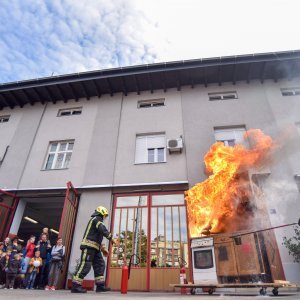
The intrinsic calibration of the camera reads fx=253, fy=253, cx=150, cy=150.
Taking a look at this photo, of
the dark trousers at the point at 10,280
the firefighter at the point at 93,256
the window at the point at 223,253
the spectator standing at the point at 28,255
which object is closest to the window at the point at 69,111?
the spectator standing at the point at 28,255

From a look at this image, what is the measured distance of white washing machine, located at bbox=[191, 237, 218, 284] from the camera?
6.69 m

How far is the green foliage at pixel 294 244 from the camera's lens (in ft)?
24.5

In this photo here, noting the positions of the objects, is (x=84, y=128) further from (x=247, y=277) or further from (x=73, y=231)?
(x=247, y=277)

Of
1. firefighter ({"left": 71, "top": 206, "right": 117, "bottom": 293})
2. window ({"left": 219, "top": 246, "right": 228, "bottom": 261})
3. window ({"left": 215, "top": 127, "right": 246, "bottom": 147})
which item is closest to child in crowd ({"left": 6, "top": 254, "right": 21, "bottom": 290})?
firefighter ({"left": 71, "top": 206, "right": 117, "bottom": 293})

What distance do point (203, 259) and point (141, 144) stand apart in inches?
223

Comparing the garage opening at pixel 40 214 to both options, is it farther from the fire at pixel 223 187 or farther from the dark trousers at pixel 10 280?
the fire at pixel 223 187

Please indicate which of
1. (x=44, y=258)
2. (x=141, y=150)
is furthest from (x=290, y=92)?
(x=44, y=258)

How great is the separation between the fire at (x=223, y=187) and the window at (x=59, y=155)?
5689 millimetres

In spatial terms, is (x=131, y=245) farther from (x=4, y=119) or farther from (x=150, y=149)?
(x=4, y=119)

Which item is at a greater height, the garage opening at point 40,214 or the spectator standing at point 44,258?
the garage opening at point 40,214

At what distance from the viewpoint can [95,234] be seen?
220 inches

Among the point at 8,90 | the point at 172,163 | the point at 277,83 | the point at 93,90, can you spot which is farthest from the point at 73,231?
the point at 277,83

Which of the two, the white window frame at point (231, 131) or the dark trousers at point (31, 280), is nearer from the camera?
the dark trousers at point (31, 280)

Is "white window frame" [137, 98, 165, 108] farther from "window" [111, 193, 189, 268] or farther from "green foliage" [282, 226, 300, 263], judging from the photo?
"green foliage" [282, 226, 300, 263]
